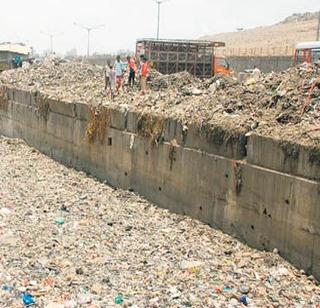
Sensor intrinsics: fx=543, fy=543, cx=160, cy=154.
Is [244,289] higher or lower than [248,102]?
lower

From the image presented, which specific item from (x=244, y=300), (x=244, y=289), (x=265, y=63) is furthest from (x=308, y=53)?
(x=244, y=300)

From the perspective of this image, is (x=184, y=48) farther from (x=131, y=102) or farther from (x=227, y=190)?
(x=227, y=190)

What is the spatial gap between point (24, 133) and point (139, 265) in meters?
13.6

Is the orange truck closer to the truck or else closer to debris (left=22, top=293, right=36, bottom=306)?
the truck

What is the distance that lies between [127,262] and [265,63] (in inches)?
1291

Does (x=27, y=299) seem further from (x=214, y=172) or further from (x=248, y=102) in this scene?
(x=248, y=102)

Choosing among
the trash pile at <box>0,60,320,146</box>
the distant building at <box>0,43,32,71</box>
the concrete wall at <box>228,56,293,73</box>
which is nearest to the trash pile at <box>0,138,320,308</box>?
the trash pile at <box>0,60,320,146</box>

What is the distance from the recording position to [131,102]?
1418 cm

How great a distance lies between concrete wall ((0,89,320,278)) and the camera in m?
Result: 8.01

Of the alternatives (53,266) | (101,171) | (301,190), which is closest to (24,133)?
(101,171)

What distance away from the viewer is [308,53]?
76.9 ft

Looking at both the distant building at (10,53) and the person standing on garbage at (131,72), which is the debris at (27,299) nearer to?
the person standing on garbage at (131,72)

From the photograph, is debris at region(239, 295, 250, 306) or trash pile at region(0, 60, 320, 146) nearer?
debris at region(239, 295, 250, 306)

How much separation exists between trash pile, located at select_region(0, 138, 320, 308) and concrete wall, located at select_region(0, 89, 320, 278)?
0.29 m
